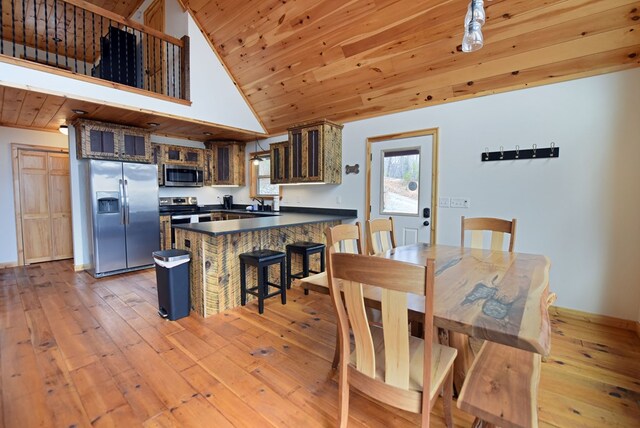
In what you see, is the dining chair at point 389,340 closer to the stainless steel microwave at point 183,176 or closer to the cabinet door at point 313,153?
the cabinet door at point 313,153

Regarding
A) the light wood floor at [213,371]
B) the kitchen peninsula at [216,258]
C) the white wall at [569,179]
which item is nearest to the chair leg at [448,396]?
the light wood floor at [213,371]

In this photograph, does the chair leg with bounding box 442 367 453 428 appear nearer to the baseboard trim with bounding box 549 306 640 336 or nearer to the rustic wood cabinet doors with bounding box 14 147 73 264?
the baseboard trim with bounding box 549 306 640 336

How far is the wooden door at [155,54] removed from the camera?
15.9 ft

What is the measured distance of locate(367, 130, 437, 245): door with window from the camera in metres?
3.60

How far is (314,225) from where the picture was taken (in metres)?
4.05

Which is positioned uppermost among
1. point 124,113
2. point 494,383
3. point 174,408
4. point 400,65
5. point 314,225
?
point 400,65

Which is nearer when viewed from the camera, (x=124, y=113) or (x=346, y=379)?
(x=346, y=379)

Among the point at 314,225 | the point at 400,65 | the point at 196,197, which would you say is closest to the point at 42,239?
the point at 196,197

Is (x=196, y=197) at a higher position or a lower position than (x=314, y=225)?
higher

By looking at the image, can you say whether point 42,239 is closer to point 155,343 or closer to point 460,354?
point 155,343

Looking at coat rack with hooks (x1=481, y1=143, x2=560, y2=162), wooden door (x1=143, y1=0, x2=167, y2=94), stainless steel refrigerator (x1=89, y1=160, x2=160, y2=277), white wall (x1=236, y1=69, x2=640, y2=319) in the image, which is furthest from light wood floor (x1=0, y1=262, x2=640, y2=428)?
wooden door (x1=143, y1=0, x2=167, y2=94)

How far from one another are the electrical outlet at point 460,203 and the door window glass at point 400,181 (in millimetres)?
452

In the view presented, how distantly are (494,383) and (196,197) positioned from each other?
595cm

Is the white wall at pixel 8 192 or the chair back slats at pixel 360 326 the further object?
the white wall at pixel 8 192
